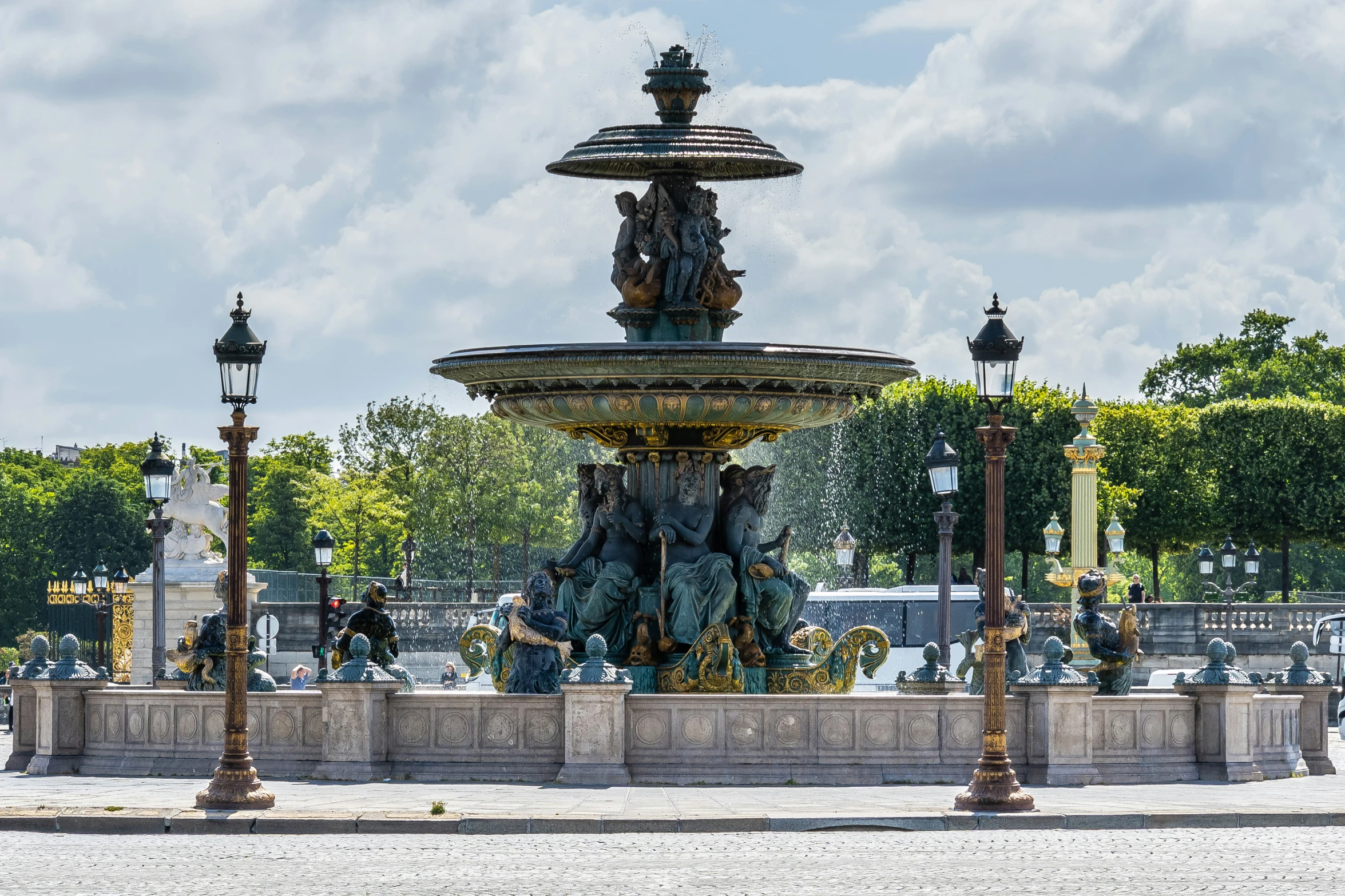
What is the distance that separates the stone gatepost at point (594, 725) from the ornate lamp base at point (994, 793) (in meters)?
3.13

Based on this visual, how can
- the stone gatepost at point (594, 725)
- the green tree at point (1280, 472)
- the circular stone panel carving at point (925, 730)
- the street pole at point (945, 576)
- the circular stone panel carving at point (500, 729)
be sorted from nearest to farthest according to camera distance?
1. the stone gatepost at point (594, 725)
2. the circular stone panel carving at point (925, 730)
3. the circular stone panel carving at point (500, 729)
4. the street pole at point (945, 576)
5. the green tree at point (1280, 472)

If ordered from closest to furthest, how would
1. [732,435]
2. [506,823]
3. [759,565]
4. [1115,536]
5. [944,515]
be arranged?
[506,823], [759,565], [732,435], [944,515], [1115,536]

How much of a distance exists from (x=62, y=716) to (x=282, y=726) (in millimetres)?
2162

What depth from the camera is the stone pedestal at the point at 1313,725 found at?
23.6 m

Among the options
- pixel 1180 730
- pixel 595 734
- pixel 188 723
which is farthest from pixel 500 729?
pixel 1180 730

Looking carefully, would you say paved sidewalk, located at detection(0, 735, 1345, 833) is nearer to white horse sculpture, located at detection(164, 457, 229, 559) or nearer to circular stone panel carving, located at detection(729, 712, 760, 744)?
circular stone panel carving, located at detection(729, 712, 760, 744)

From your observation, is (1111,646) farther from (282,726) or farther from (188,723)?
(188,723)

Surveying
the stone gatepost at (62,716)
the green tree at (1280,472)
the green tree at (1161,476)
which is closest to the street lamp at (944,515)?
the stone gatepost at (62,716)

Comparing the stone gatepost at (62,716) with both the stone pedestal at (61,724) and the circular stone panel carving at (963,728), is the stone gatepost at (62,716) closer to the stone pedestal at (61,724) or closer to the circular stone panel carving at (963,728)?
the stone pedestal at (61,724)

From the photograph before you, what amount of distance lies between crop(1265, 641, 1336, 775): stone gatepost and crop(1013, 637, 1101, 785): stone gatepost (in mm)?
3525

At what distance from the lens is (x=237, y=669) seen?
18.9m

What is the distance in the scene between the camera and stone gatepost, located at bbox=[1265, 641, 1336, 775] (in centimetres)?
2352

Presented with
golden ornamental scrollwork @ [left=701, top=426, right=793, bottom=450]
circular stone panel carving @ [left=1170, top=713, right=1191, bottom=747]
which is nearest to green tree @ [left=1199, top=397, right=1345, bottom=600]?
golden ornamental scrollwork @ [left=701, top=426, right=793, bottom=450]

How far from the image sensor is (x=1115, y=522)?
172 ft
